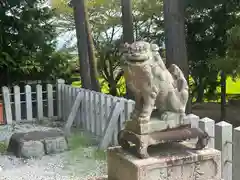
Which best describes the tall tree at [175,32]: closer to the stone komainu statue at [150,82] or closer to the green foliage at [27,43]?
the green foliage at [27,43]

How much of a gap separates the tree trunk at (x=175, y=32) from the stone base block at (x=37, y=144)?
7.63 feet

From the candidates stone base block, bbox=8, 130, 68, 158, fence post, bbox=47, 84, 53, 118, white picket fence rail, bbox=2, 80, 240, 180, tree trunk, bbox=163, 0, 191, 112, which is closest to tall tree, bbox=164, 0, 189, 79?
tree trunk, bbox=163, 0, 191, 112

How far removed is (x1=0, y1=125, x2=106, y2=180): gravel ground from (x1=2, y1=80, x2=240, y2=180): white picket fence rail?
440 mm

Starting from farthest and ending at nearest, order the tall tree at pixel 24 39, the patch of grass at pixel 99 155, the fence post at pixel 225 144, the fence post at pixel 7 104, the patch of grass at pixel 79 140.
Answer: the tall tree at pixel 24 39 → the fence post at pixel 7 104 → the patch of grass at pixel 79 140 → the patch of grass at pixel 99 155 → the fence post at pixel 225 144

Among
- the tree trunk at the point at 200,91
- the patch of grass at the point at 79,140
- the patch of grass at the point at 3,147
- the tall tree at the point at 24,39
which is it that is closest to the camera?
the patch of grass at the point at 3,147

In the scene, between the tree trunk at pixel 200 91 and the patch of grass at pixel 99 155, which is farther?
the tree trunk at pixel 200 91

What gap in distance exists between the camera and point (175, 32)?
20.3 ft

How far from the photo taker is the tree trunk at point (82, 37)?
792 cm

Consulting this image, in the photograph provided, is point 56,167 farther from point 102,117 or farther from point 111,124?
point 102,117

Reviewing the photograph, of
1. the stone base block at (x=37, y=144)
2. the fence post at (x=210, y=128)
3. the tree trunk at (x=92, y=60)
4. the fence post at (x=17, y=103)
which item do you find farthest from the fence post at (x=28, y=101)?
the fence post at (x=210, y=128)

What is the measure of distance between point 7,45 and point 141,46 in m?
6.27

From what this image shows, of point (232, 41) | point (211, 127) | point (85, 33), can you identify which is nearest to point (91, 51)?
point (85, 33)

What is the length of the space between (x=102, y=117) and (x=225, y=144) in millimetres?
2876

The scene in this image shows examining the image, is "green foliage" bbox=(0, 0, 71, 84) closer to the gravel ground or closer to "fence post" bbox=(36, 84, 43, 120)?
"fence post" bbox=(36, 84, 43, 120)
